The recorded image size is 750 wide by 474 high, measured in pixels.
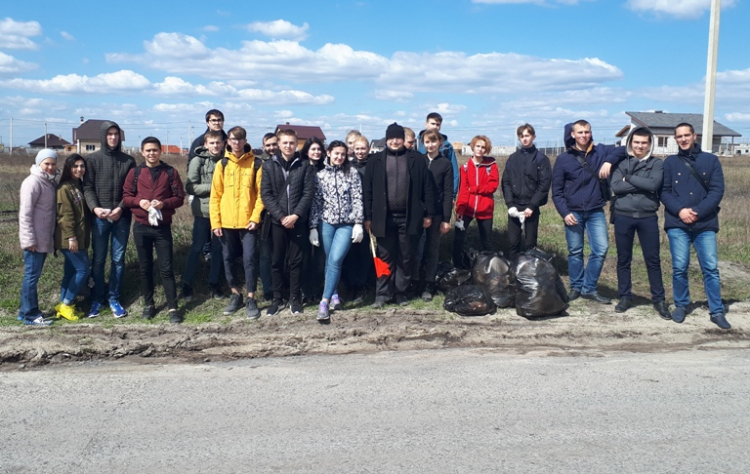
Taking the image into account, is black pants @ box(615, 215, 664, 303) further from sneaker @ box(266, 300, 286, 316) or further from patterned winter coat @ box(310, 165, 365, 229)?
sneaker @ box(266, 300, 286, 316)

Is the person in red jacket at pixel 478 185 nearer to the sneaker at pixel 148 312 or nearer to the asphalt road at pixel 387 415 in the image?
the asphalt road at pixel 387 415

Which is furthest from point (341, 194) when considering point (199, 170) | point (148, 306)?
point (148, 306)

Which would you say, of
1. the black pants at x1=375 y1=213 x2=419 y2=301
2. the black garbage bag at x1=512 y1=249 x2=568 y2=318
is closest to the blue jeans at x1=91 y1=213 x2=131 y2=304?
the black pants at x1=375 y1=213 x2=419 y2=301

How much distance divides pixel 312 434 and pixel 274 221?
3.28m

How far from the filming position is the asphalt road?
4.01 m

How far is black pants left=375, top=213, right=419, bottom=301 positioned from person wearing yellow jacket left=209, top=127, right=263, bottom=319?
1.49m

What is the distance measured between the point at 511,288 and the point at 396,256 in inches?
56.1

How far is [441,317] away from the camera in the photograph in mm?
7465

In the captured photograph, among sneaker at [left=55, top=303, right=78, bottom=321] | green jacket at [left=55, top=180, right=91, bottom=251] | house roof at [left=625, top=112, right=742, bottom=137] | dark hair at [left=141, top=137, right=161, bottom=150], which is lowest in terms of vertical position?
sneaker at [left=55, top=303, right=78, bottom=321]

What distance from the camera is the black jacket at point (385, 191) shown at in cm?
746

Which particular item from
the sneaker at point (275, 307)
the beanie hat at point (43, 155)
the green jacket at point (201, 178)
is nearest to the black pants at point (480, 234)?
the sneaker at point (275, 307)

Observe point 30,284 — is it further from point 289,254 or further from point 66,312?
point 289,254

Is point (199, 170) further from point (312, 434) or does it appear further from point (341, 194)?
point (312, 434)

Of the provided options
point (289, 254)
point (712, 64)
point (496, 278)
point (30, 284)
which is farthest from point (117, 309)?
point (712, 64)
